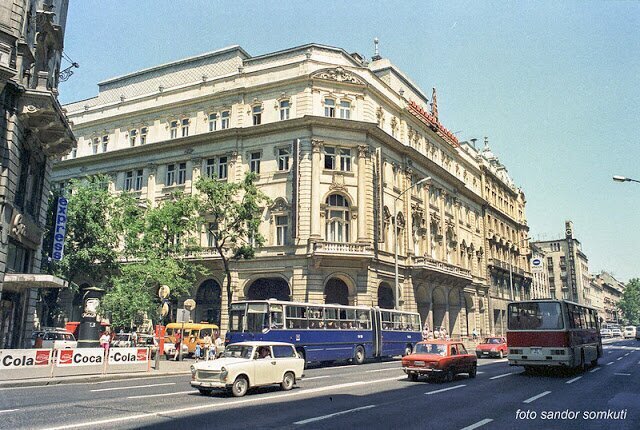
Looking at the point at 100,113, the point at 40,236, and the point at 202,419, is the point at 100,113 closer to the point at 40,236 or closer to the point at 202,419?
the point at 40,236

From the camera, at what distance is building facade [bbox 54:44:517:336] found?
37.5m

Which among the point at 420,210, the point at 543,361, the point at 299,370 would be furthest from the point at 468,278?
the point at 299,370

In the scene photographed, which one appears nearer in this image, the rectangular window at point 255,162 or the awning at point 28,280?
the awning at point 28,280

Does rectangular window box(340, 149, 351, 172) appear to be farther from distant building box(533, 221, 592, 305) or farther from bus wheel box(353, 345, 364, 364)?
distant building box(533, 221, 592, 305)

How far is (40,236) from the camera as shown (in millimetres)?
27031

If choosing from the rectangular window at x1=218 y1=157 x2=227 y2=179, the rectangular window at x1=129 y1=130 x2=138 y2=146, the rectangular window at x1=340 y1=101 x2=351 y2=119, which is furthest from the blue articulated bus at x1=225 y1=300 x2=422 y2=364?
the rectangular window at x1=129 y1=130 x2=138 y2=146

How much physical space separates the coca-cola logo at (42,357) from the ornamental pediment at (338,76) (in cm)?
2759

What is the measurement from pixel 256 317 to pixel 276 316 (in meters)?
1.02

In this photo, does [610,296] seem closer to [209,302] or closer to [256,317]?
[209,302]

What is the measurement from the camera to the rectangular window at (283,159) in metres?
39.1

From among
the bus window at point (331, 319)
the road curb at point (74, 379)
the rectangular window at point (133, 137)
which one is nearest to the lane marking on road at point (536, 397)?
the bus window at point (331, 319)

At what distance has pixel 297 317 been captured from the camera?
84.9 feet

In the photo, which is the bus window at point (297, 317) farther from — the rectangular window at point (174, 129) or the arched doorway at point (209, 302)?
the rectangular window at point (174, 129)

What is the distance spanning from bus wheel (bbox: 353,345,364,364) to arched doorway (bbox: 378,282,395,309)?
1153 cm
